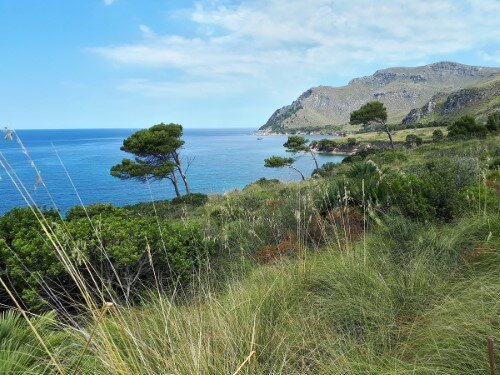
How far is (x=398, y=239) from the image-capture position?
182 inches

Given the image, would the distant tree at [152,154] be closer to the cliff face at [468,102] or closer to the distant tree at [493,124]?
the distant tree at [493,124]

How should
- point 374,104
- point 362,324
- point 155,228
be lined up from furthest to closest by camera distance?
point 374,104, point 155,228, point 362,324

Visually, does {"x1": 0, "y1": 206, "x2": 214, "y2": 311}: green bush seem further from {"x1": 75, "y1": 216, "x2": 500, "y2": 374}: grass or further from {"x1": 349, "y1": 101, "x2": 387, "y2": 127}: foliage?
{"x1": 349, "y1": 101, "x2": 387, "y2": 127}: foliage

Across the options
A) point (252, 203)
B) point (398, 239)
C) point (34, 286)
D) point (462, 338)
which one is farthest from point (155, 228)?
point (252, 203)

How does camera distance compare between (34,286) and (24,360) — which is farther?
(34,286)

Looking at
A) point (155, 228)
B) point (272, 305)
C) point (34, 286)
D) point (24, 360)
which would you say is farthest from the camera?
point (155, 228)

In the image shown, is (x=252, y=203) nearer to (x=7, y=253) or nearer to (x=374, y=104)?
(x=7, y=253)

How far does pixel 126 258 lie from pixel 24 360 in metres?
2.29

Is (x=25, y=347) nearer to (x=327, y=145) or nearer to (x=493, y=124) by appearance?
(x=493, y=124)

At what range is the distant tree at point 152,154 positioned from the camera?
29.1 meters

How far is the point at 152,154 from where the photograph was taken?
100 feet

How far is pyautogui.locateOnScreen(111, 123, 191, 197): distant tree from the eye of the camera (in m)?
29.1

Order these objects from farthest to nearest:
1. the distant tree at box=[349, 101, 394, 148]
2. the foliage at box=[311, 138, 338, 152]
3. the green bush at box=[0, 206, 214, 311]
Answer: the foliage at box=[311, 138, 338, 152]
the distant tree at box=[349, 101, 394, 148]
the green bush at box=[0, 206, 214, 311]

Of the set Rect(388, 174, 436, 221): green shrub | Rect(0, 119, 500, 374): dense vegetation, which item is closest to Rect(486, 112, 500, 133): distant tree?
Rect(388, 174, 436, 221): green shrub
